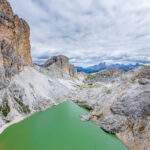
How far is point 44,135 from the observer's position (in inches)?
941

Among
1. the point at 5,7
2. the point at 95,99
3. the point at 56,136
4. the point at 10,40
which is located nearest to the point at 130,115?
the point at 95,99

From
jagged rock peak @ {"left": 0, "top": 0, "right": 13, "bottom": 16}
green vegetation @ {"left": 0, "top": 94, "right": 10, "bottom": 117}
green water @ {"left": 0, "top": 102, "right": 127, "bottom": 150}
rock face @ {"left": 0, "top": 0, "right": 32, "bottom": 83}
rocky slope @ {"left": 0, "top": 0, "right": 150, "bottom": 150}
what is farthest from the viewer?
jagged rock peak @ {"left": 0, "top": 0, "right": 13, "bottom": 16}

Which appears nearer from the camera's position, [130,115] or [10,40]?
→ [130,115]

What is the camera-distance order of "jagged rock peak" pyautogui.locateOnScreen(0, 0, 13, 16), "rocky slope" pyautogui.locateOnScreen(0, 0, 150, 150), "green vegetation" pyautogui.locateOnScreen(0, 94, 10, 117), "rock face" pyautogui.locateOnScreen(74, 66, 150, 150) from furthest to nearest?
"jagged rock peak" pyautogui.locateOnScreen(0, 0, 13, 16), "green vegetation" pyautogui.locateOnScreen(0, 94, 10, 117), "rocky slope" pyautogui.locateOnScreen(0, 0, 150, 150), "rock face" pyautogui.locateOnScreen(74, 66, 150, 150)

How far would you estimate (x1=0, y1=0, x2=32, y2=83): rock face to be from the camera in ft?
132

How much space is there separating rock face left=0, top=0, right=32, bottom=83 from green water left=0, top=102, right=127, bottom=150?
18887 mm

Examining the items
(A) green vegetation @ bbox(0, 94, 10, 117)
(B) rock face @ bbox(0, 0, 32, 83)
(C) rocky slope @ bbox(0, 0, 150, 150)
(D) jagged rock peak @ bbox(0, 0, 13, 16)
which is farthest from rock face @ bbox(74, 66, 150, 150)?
(D) jagged rock peak @ bbox(0, 0, 13, 16)

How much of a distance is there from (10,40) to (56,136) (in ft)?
158

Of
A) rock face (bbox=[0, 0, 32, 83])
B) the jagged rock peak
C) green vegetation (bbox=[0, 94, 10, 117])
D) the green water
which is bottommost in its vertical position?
the green water

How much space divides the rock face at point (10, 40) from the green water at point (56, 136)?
18887 mm

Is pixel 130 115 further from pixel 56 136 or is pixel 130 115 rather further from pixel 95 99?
pixel 56 136

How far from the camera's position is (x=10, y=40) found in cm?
4728

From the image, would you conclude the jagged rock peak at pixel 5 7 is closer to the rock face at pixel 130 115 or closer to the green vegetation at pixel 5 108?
the green vegetation at pixel 5 108

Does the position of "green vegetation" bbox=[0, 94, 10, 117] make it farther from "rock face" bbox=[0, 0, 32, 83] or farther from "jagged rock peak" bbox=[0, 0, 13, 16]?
"jagged rock peak" bbox=[0, 0, 13, 16]
